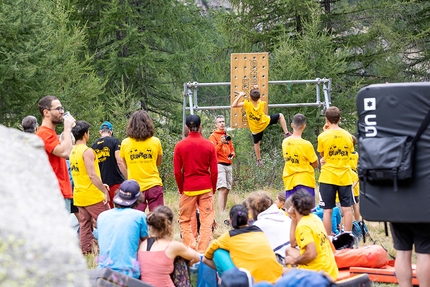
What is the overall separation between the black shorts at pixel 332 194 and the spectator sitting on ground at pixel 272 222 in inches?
57.6

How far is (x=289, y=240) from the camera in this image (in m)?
6.93

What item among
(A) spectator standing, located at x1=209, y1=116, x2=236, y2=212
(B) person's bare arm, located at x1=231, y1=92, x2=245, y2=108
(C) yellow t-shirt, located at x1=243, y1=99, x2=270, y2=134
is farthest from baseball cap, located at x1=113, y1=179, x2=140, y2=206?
(B) person's bare arm, located at x1=231, y1=92, x2=245, y2=108

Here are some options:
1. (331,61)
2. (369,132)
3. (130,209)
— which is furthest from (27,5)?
(369,132)

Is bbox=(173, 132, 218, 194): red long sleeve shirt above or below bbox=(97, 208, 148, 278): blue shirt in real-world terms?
above

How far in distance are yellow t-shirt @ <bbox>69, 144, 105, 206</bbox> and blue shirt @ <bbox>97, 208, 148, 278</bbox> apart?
6.56ft

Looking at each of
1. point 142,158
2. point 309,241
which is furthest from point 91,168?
point 309,241

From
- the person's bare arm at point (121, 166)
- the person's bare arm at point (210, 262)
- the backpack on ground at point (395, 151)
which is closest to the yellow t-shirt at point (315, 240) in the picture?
the person's bare arm at point (210, 262)

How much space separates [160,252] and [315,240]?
55.2 inches

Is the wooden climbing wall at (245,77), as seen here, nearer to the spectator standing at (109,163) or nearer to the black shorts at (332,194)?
the spectator standing at (109,163)

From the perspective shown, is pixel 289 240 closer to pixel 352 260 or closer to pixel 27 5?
pixel 352 260

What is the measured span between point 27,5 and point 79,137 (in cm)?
1082

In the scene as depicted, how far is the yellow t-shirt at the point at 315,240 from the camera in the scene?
596 centimetres

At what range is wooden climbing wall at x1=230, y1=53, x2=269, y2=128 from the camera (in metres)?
12.0

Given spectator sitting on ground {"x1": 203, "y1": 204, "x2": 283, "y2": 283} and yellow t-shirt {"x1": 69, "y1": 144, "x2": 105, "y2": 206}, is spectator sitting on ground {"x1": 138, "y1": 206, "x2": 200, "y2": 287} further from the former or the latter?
yellow t-shirt {"x1": 69, "y1": 144, "x2": 105, "y2": 206}
